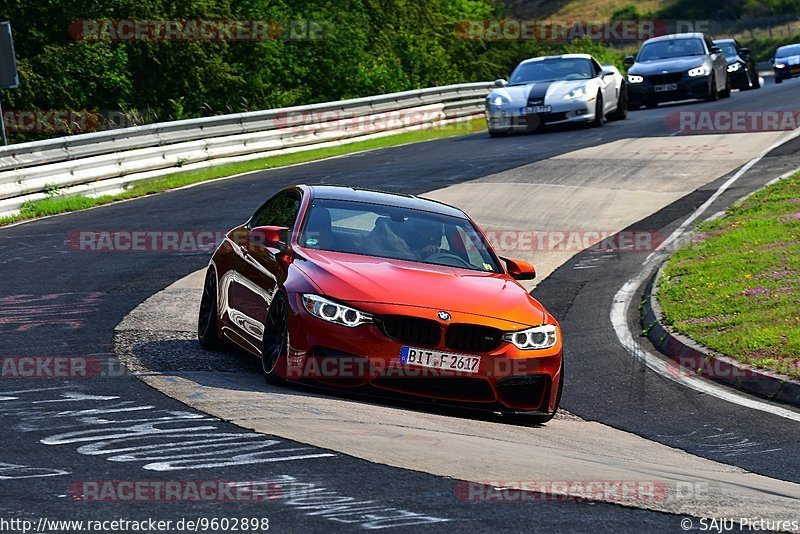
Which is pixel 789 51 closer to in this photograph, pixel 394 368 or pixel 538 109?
pixel 538 109

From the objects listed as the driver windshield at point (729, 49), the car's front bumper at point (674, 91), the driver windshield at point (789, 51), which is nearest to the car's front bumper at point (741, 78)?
the driver windshield at point (729, 49)

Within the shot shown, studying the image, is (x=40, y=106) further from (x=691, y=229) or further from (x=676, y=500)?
(x=676, y=500)

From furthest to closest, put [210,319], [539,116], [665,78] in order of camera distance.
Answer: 1. [665,78]
2. [539,116]
3. [210,319]

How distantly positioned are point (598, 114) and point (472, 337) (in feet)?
65.1

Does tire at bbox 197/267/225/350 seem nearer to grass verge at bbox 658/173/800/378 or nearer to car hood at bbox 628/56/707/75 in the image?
grass verge at bbox 658/173/800/378

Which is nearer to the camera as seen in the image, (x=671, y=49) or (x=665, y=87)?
(x=665, y=87)

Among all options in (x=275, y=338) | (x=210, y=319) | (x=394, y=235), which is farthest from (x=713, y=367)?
(x=210, y=319)

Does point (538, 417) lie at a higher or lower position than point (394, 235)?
lower

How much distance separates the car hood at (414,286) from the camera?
835cm

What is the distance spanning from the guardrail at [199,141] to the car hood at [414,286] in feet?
39.2

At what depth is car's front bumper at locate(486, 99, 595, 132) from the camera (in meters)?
26.8

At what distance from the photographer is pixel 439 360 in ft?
27.0

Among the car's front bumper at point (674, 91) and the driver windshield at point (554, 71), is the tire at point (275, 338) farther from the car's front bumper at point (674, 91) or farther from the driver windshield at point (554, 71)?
the car's front bumper at point (674, 91)

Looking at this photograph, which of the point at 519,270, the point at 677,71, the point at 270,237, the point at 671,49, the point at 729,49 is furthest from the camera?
the point at 729,49
